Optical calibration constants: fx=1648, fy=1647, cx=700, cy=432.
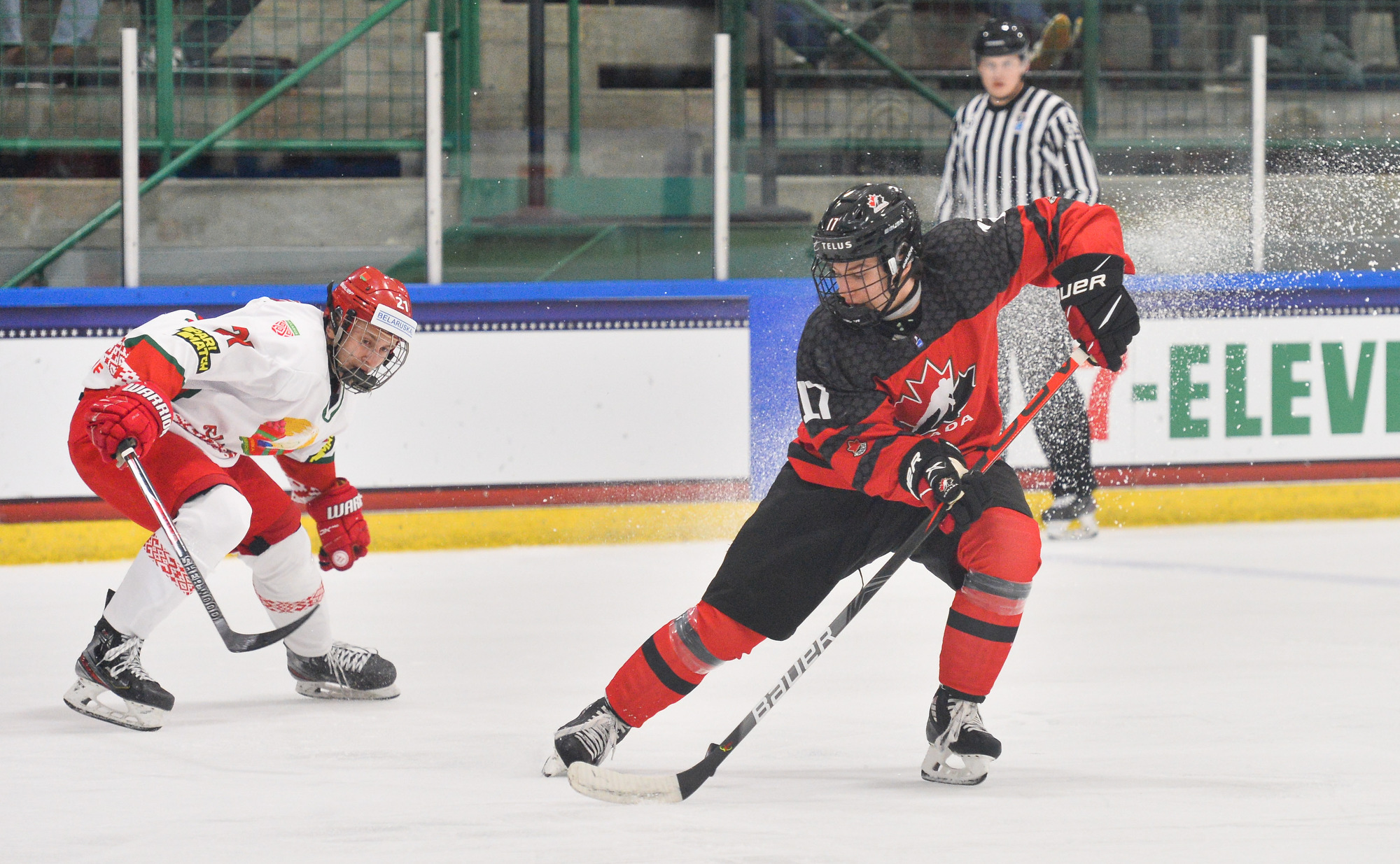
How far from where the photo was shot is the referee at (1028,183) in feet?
14.0

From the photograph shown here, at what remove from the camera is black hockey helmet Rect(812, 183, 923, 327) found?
2172 mm

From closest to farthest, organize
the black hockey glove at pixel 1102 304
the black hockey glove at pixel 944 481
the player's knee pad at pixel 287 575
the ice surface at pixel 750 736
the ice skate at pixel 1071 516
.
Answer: the ice surface at pixel 750 736 < the black hockey glove at pixel 944 481 < the black hockey glove at pixel 1102 304 < the player's knee pad at pixel 287 575 < the ice skate at pixel 1071 516

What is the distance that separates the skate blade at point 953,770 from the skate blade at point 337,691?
0.98m

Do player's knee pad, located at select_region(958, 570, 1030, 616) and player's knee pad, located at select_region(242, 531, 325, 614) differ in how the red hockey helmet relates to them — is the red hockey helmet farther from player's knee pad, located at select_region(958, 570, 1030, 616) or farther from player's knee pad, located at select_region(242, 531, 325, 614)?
player's knee pad, located at select_region(958, 570, 1030, 616)

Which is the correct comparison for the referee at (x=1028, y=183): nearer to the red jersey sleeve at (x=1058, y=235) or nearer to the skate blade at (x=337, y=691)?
the red jersey sleeve at (x=1058, y=235)

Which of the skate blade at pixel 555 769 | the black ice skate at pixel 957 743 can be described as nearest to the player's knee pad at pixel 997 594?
the black ice skate at pixel 957 743

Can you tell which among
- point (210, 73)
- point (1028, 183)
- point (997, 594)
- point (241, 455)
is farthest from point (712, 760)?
point (210, 73)

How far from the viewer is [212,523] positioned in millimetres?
2525

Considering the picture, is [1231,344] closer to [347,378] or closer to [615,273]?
[615,273]

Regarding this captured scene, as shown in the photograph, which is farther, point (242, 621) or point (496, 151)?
point (496, 151)

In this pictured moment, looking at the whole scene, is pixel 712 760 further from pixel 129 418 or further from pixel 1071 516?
pixel 1071 516

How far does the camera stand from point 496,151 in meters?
4.39

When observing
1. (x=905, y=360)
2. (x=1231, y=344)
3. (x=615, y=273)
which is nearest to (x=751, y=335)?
(x=615, y=273)

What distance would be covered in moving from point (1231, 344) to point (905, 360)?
104 inches
